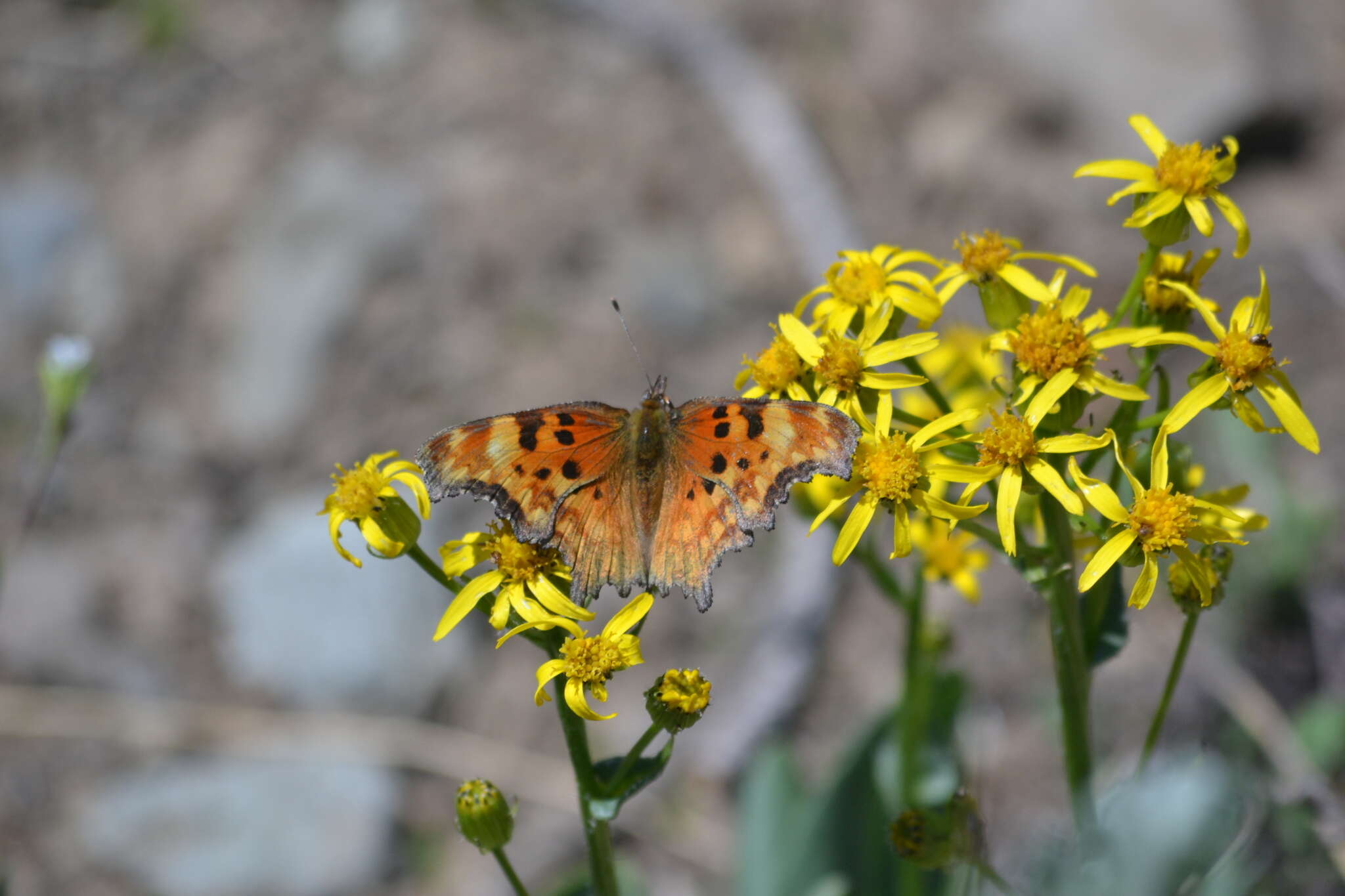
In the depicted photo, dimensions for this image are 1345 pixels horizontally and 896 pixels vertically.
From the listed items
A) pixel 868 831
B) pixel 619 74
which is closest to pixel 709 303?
pixel 619 74

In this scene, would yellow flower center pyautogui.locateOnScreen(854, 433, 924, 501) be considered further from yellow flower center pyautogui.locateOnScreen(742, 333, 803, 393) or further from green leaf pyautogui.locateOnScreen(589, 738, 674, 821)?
green leaf pyautogui.locateOnScreen(589, 738, 674, 821)

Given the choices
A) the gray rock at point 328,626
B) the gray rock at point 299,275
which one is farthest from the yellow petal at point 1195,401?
the gray rock at point 299,275

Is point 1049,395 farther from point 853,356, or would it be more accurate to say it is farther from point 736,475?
point 736,475

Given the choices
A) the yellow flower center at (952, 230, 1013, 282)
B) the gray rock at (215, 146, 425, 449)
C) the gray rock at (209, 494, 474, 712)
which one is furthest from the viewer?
the gray rock at (215, 146, 425, 449)

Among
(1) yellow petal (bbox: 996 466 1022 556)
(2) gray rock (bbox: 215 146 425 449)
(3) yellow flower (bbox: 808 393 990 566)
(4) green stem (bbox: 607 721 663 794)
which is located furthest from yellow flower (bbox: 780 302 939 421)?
(2) gray rock (bbox: 215 146 425 449)

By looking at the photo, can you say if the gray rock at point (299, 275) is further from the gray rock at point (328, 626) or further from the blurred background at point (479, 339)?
the gray rock at point (328, 626)
